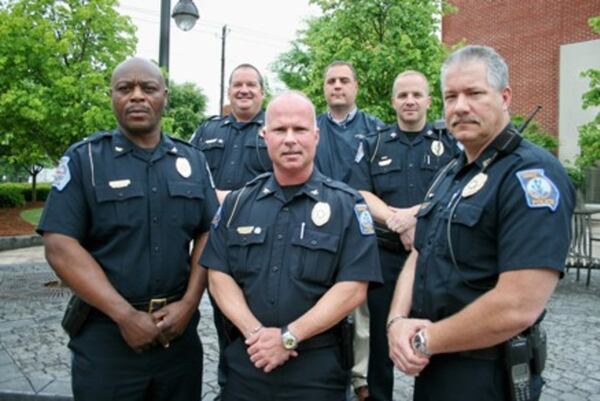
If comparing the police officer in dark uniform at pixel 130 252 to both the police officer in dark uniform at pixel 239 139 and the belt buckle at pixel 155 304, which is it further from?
the police officer in dark uniform at pixel 239 139

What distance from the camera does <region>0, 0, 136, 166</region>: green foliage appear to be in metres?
8.33

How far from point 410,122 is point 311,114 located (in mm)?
1376

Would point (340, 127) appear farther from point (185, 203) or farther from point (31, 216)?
point (31, 216)

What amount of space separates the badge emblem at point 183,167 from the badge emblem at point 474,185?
1.45m

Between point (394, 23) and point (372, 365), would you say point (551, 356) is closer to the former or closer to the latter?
point (372, 365)

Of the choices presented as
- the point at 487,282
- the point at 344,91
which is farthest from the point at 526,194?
the point at 344,91

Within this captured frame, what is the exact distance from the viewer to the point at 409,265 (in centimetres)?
252

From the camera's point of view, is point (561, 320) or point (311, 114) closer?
point (311, 114)

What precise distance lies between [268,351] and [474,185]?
110 cm

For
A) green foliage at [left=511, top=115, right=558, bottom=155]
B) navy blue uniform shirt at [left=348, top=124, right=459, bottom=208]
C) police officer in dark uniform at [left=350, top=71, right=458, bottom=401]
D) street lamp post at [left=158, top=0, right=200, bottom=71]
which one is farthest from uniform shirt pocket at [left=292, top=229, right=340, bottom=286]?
green foliage at [left=511, top=115, right=558, bottom=155]

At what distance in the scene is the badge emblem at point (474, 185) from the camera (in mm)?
2064

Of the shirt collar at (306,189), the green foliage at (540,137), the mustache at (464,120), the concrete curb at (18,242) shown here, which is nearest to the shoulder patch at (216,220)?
the shirt collar at (306,189)

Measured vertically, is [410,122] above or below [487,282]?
above

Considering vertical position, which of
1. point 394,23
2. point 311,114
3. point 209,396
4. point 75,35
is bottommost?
point 209,396
